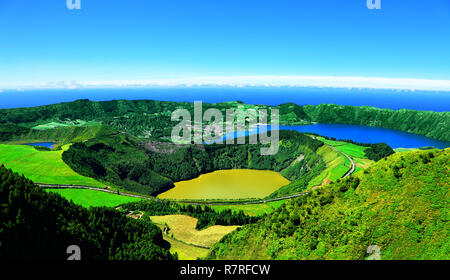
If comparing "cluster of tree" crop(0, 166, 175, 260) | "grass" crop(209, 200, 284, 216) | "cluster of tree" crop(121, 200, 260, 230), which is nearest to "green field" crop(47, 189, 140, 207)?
"cluster of tree" crop(121, 200, 260, 230)

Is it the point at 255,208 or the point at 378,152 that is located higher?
the point at 378,152

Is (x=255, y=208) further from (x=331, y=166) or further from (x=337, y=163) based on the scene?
(x=337, y=163)

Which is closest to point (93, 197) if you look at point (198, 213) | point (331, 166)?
point (198, 213)

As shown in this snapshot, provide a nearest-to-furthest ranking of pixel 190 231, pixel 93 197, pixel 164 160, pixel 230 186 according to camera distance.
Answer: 1. pixel 190 231
2. pixel 93 197
3. pixel 230 186
4. pixel 164 160

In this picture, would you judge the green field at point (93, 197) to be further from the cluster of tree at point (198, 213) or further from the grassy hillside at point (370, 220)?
the grassy hillside at point (370, 220)

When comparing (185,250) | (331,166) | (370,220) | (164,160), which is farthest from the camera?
(164,160)

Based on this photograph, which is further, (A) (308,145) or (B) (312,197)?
(A) (308,145)
